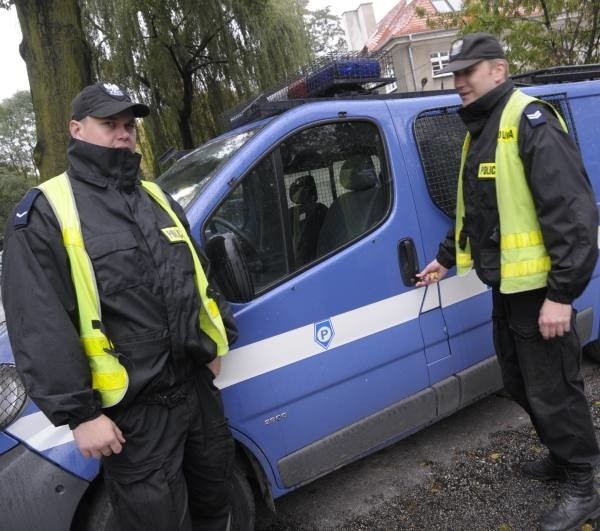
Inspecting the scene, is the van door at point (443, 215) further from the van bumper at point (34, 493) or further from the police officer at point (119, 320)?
the van bumper at point (34, 493)

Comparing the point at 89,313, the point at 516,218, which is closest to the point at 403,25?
the point at 516,218

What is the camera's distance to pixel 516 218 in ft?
6.99

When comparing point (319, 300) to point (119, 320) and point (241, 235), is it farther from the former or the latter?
point (119, 320)

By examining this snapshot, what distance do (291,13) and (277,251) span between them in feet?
40.3

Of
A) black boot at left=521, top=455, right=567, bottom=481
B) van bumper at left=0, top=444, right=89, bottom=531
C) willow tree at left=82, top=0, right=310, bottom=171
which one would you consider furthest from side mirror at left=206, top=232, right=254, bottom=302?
willow tree at left=82, top=0, right=310, bottom=171

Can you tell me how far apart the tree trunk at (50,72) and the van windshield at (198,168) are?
393 centimetres

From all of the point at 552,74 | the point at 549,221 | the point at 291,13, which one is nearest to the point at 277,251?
the point at 549,221

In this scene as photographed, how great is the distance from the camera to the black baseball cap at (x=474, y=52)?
7.34ft

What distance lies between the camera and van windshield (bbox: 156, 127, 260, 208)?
2412mm

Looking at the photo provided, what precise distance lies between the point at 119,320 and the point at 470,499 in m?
2.02

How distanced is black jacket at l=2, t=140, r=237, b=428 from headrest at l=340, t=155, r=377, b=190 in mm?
1126

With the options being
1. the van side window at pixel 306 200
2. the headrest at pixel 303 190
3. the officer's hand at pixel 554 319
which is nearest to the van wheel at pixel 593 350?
the officer's hand at pixel 554 319

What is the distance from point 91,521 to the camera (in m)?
1.98

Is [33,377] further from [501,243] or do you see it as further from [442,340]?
[442,340]
